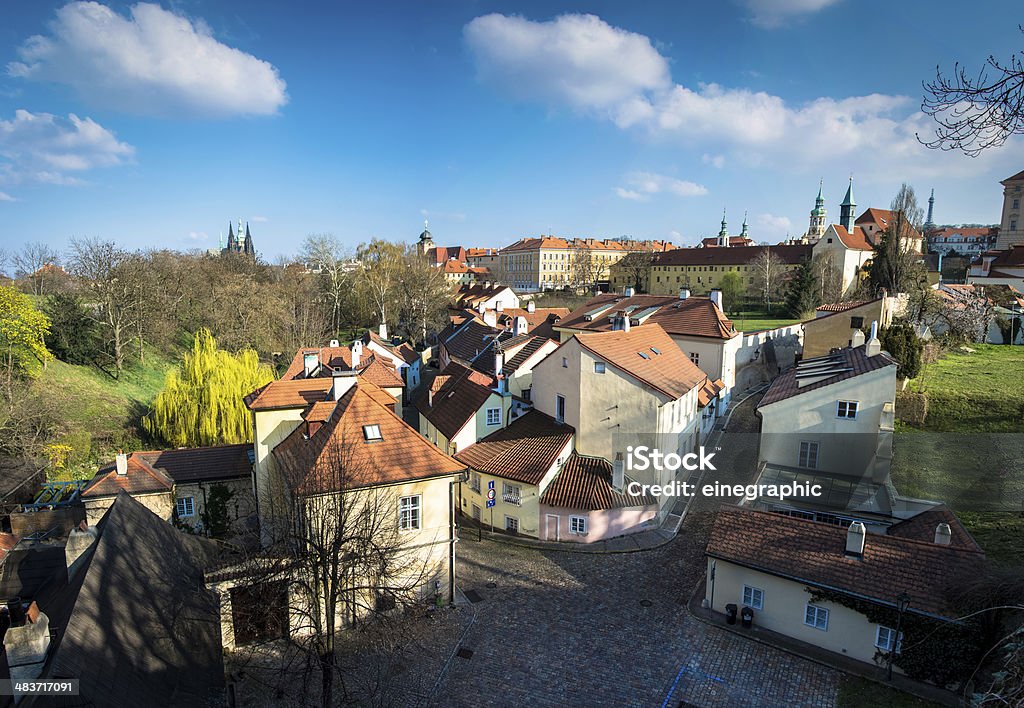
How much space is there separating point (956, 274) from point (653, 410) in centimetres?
7821

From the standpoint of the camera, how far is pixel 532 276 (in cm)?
10731

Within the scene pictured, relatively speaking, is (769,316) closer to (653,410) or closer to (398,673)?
(653,410)

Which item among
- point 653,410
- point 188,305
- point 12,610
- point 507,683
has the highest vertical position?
point 188,305

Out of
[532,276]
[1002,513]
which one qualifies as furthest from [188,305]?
[532,276]

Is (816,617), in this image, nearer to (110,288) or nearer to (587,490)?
(587,490)

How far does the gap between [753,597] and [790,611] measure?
3.07 ft

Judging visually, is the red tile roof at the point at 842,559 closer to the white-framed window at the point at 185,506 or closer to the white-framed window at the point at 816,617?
the white-framed window at the point at 816,617

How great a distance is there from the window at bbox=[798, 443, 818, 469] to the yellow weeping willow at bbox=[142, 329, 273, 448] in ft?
83.0

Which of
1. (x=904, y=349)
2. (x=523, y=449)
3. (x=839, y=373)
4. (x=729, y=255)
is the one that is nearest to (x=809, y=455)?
(x=839, y=373)

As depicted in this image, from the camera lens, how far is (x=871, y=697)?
1219cm

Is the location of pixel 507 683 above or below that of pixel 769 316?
below

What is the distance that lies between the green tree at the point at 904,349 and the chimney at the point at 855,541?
16683 mm

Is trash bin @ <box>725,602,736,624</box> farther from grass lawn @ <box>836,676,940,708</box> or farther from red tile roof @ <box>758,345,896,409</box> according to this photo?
red tile roof @ <box>758,345,896,409</box>

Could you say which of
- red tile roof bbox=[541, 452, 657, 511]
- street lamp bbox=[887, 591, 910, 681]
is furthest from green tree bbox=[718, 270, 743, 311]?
street lamp bbox=[887, 591, 910, 681]
